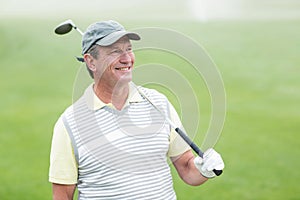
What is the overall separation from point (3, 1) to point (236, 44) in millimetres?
7047

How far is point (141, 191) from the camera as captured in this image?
1928 millimetres

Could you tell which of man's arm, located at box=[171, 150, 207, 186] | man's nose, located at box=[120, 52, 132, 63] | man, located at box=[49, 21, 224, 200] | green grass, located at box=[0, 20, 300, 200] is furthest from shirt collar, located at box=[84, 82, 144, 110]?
green grass, located at box=[0, 20, 300, 200]

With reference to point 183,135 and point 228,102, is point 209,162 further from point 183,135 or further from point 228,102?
point 228,102

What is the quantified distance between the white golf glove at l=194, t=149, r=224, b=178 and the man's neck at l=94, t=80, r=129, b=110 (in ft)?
0.82

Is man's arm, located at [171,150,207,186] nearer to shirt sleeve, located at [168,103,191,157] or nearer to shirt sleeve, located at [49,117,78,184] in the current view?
shirt sleeve, located at [168,103,191,157]

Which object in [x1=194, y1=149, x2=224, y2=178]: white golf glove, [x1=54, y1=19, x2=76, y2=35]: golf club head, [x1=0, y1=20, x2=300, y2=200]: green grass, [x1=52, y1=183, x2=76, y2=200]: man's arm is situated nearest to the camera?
[x1=194, y1=149, x2=224, y2=178]: white golf glove

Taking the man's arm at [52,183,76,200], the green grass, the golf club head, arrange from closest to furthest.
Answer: the man's arm at [52,183,76,200] < the golf club head < the green grass

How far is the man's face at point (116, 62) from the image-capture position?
188 centimetres

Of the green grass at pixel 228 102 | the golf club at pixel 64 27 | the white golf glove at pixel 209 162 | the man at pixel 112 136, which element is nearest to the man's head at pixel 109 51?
the man at pixel 112 136

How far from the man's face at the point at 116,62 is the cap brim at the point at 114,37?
1 centimetres

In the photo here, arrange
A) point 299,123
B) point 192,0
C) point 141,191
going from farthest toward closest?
point 192,0, point 299,123, point 141,191

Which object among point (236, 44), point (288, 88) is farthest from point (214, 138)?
point (236, 44)

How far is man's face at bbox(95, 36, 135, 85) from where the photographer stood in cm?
188

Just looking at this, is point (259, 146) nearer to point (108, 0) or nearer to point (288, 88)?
point (288, 88)
